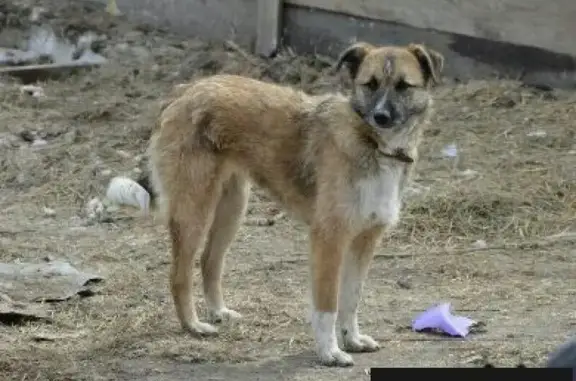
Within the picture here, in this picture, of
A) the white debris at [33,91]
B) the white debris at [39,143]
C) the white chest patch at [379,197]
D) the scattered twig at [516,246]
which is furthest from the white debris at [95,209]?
the white chest patch at [379,197]

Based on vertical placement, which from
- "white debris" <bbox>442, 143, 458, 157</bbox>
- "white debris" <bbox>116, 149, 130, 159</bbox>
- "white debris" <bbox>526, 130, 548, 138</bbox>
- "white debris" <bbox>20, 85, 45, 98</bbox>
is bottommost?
"white debris" <bbox>116, 149, 130, 159</bbox>

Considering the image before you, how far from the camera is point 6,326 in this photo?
6293 millimetres

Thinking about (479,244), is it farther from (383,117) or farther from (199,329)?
(383,117)

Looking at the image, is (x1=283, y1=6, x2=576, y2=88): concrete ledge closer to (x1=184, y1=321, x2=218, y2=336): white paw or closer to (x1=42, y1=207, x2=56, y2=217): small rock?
(x1=42, y1=207, x2=56, y2=217): small rock

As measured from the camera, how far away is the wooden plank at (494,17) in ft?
31.6

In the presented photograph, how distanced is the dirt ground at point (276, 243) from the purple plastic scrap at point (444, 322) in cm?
7

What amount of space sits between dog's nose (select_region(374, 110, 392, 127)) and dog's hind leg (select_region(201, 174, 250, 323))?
43.6 inches

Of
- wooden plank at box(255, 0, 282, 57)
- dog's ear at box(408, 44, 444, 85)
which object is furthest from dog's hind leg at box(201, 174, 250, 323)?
wooden plank at box(255, 0, 282, 57)

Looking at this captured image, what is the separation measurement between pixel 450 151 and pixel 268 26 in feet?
10.2

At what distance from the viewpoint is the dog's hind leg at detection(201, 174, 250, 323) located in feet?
21.4

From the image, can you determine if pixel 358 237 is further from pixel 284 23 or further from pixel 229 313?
pixel 284 23

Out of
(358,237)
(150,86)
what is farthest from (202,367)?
(150,86)

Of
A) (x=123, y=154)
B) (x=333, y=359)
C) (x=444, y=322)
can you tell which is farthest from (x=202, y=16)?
(x=333, y=359)

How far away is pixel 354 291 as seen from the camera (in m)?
6.04
